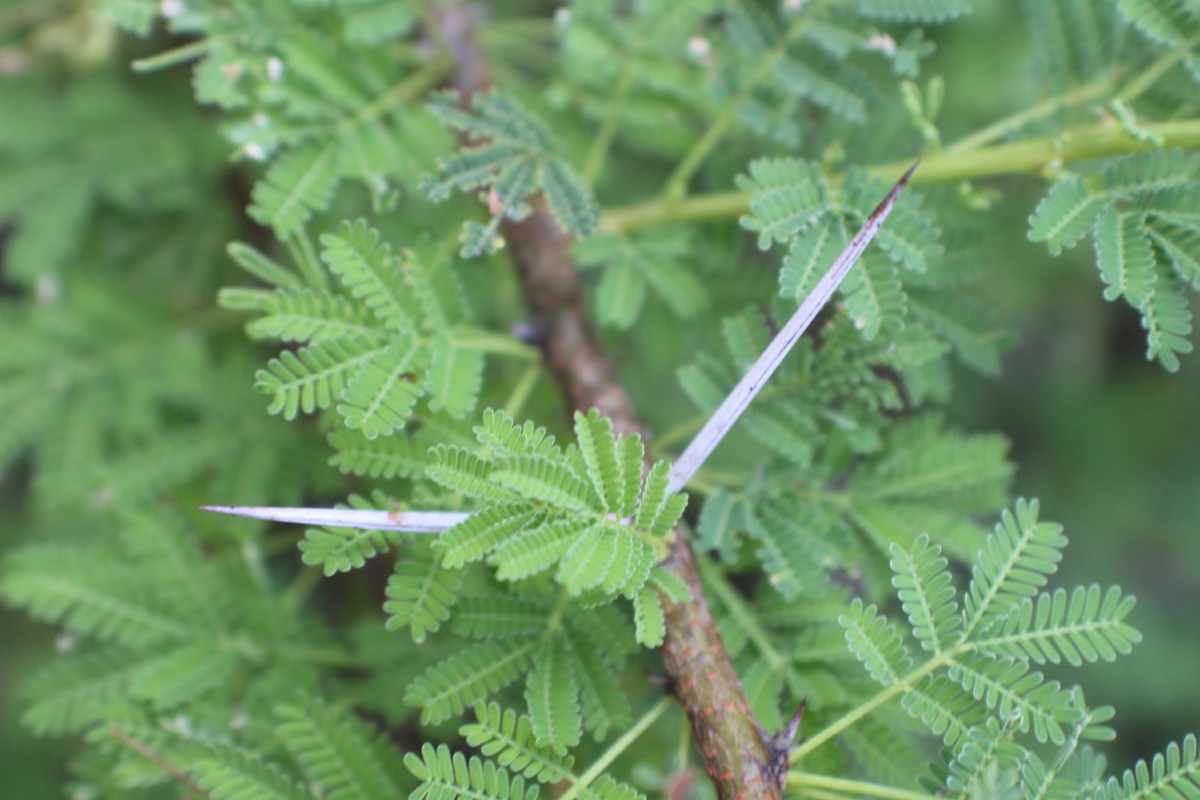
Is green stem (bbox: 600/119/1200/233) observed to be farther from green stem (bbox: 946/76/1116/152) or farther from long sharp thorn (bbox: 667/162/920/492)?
long sharp thorn (bbox: 667/162/920/492)

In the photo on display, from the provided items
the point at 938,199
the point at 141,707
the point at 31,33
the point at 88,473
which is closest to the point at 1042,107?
the point at 938,199

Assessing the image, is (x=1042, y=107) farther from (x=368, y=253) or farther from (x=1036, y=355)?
(x=1036, y=355)

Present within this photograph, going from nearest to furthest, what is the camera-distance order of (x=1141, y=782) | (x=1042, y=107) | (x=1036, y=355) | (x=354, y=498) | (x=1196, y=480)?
(x=1141, y=782) < (x=354, y=498) < (x=1042, y=107) < (x=1196, y=480) < (x=1036, y=355)

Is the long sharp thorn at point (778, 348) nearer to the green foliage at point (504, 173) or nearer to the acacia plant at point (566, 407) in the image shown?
the acacia plant at point (566, 407)

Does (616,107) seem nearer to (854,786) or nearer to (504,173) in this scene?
(504,173)

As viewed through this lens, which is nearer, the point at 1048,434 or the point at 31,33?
the point at 31,33

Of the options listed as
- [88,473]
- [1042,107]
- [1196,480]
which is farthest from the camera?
[1196,480]

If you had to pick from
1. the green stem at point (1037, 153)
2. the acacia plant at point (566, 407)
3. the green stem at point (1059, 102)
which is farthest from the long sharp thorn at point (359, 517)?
the green stem at point (1059, 102)
